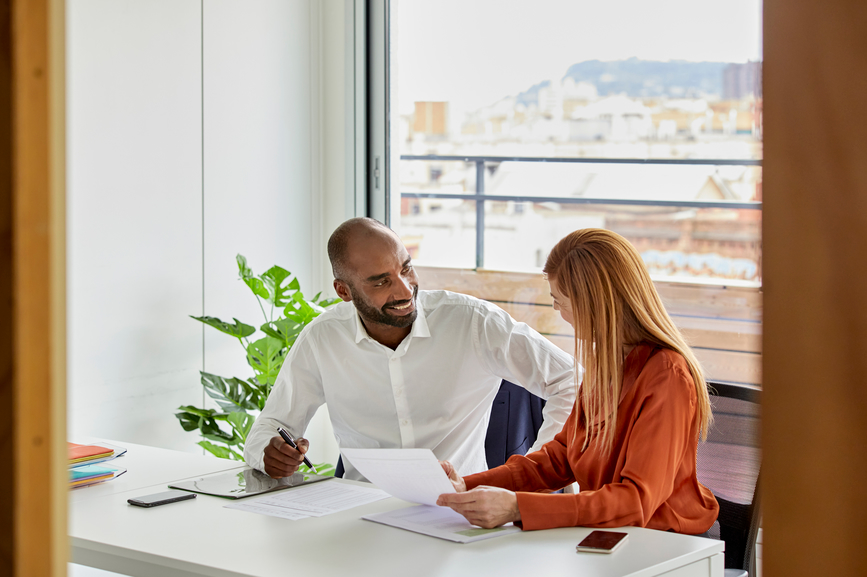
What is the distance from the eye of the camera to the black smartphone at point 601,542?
1.39 m

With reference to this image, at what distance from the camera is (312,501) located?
5.84 ft

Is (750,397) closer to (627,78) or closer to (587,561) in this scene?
(587,561)

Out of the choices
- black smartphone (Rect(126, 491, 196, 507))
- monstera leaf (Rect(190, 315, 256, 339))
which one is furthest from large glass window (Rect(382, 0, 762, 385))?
black smartphone (Rect(126, 491, 196, 507))

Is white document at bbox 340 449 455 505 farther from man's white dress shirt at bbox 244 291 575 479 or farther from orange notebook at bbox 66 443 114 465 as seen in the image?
orange notebook at bbox 66 443 114 465

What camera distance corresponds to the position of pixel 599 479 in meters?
1.72

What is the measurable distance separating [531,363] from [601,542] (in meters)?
0.85

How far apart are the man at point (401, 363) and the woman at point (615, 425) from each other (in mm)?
416

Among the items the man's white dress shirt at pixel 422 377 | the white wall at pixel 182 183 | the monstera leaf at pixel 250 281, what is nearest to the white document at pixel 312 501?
the man's white dress shirt at pixel 422 377

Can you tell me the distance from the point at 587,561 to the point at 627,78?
2.29 metres

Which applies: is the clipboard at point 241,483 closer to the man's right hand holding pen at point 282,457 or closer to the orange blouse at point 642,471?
the man's right hand holding pen at point 282,457

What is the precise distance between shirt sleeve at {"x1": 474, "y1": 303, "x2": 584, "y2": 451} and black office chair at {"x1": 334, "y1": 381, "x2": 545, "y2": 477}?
5 cm

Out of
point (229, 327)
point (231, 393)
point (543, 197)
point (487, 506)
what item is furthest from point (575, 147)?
point (487, 506)

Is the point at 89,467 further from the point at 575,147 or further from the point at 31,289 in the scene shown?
the point at 575,147

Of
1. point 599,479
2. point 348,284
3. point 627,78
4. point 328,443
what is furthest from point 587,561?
point 328,443
